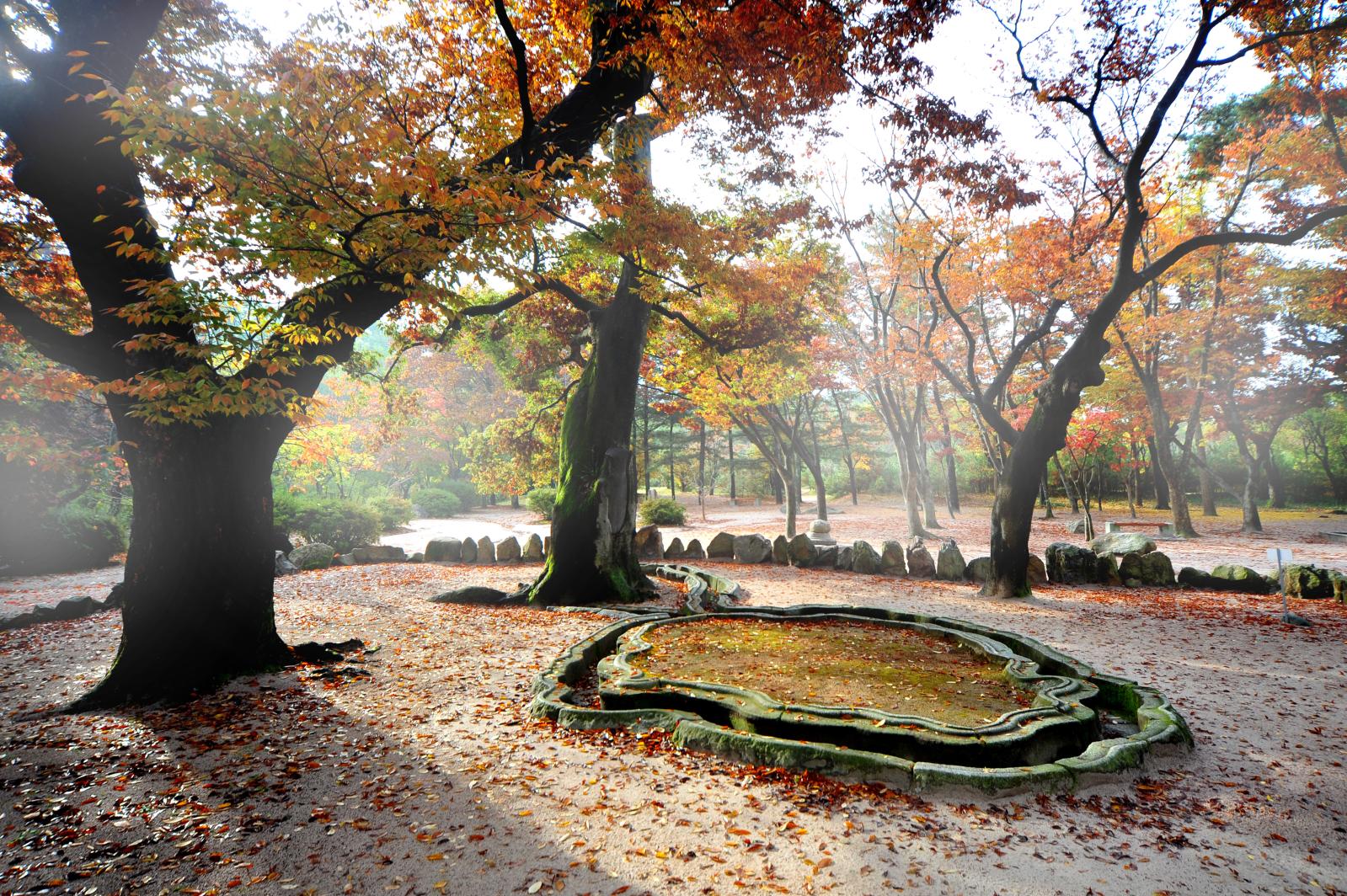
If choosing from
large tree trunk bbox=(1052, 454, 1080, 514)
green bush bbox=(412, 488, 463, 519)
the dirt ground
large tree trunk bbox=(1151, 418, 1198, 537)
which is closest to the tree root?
the dirt ground

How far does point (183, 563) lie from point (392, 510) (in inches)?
716

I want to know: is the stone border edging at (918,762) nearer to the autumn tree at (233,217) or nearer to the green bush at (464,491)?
the autumn tree at (233,217)

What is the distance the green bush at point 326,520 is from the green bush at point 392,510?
5.97 meters

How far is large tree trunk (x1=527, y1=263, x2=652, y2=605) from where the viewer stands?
8836 mm

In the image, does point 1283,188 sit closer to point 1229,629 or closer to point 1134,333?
point 1134,333

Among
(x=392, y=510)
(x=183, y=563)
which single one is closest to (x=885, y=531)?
(x=392, y=510)

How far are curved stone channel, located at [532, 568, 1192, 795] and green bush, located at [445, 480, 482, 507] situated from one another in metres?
26.7

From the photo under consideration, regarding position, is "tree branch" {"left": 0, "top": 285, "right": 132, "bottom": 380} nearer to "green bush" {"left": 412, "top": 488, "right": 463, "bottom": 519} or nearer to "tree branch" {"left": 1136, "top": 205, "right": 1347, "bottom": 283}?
"tree branch" {"left": 1136, "top": 205, "right": 1347, "bottom": 283}

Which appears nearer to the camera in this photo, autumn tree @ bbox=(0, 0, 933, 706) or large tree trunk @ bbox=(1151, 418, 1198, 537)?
autumn tree @ bbox=(0, 0, 933, 706)

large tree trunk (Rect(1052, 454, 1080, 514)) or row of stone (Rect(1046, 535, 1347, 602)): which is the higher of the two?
large tree trunk (Rect(1052, 454, 1080, 514))

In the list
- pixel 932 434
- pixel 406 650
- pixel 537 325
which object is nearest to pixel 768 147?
pixel 537 325

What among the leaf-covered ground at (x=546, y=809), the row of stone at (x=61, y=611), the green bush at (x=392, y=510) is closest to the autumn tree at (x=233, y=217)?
the leaf-covered ground at (x=546, y=809)

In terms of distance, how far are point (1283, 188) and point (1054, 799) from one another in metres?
17.0

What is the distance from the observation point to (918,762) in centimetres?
343
